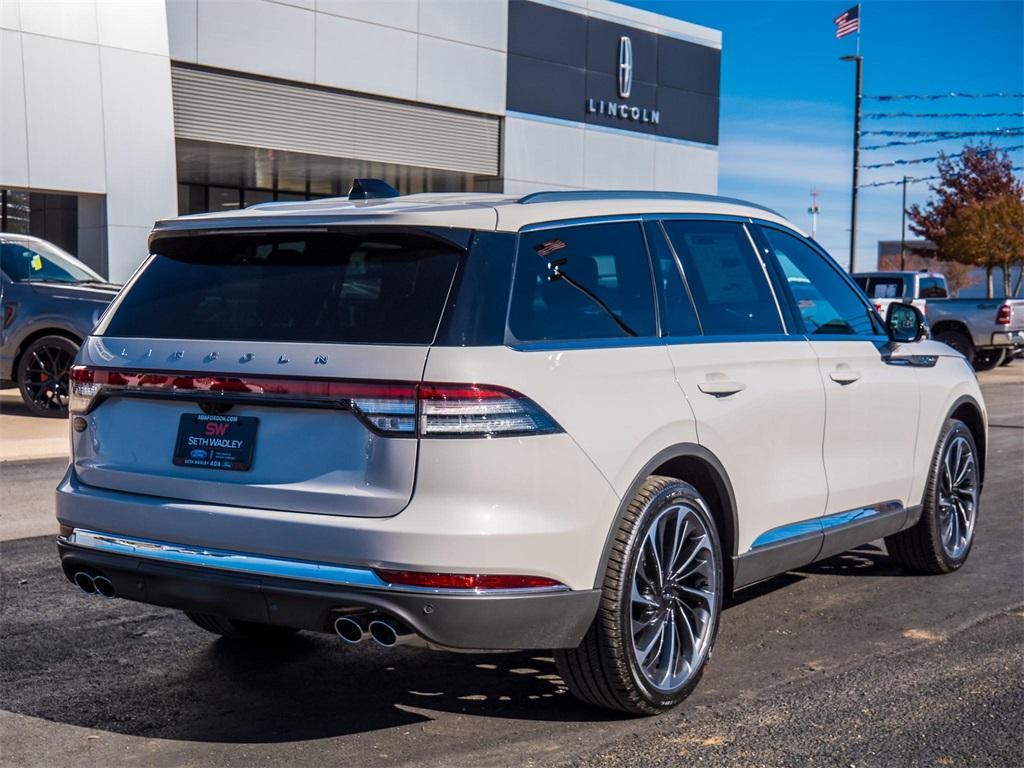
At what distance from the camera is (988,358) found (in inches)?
1029

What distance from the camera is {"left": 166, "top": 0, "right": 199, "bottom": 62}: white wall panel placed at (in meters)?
22.9

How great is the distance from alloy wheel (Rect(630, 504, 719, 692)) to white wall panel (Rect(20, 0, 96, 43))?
711 inches

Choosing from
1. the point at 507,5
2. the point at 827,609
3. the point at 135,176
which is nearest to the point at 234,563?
the point at 827,609

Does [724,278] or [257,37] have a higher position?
[257,37]

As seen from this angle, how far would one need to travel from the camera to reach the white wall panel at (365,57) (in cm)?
2556

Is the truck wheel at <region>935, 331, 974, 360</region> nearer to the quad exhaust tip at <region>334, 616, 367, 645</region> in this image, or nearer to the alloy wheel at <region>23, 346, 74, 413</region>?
the alloy wheel at <region>23, 346, 74, 413</region>

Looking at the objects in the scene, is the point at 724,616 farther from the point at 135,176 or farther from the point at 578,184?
the point at 578,184

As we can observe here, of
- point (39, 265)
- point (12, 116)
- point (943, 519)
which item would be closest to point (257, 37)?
point (12, 116)

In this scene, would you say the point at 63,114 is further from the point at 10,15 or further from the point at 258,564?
the point at 258,564

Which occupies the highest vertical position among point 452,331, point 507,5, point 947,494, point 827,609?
point 507,5

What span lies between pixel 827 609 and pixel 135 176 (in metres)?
18.0

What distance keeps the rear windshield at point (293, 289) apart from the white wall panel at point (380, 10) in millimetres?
21890

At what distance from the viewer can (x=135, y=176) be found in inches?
856

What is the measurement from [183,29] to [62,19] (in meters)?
3.23
